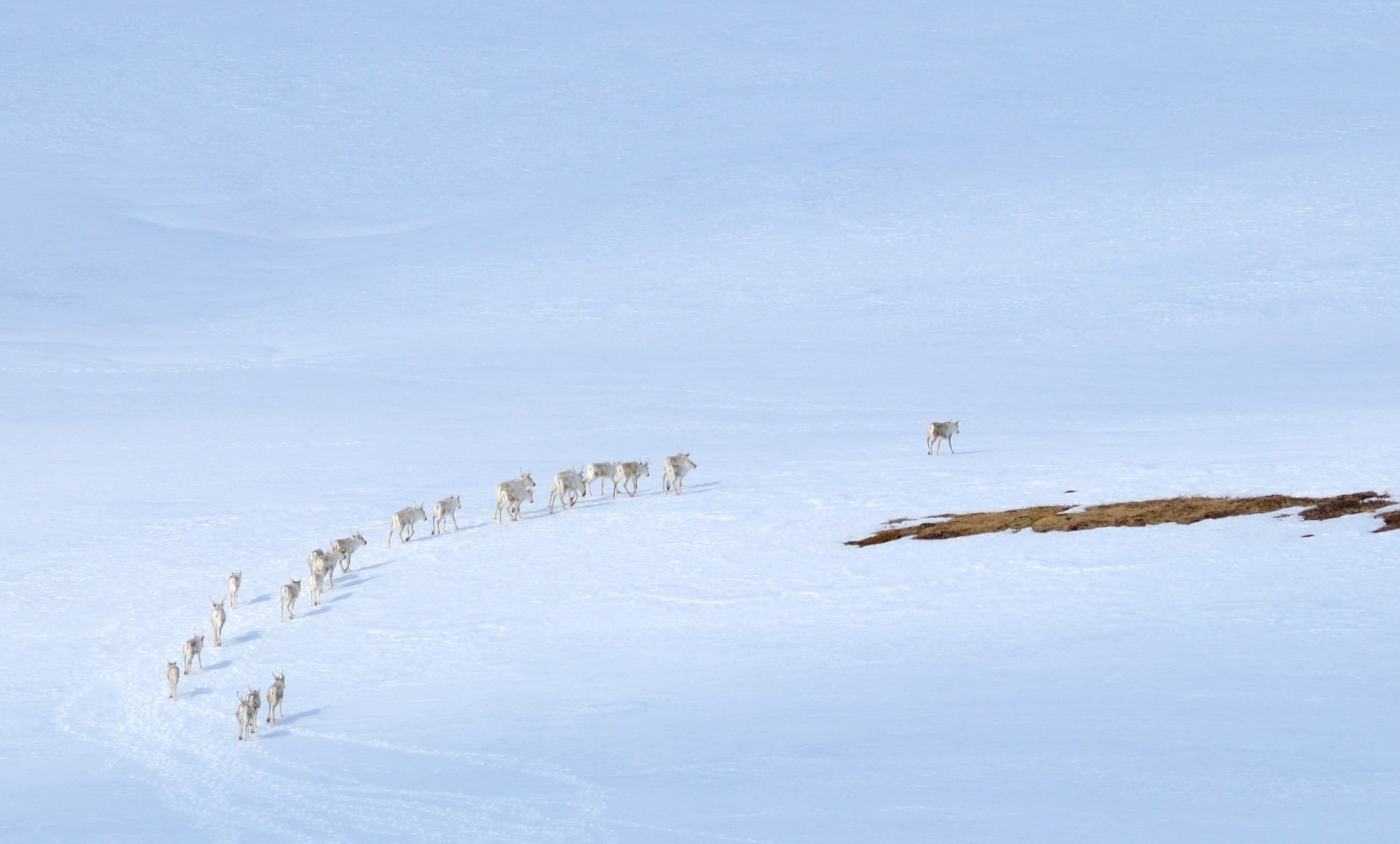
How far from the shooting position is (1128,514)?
21234mm

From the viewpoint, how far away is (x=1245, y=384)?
123ft

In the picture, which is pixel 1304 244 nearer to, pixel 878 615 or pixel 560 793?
pixel 878 615

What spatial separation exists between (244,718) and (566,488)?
9908mm

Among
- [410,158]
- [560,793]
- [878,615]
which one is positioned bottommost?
[560,793]

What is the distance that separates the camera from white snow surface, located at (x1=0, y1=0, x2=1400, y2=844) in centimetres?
1339

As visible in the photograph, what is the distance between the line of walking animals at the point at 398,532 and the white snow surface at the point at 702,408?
276 mm

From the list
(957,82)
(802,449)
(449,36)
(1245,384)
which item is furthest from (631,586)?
(449,36)

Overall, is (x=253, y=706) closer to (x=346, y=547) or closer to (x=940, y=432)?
(x=346, y=547)

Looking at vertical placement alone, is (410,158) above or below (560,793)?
above

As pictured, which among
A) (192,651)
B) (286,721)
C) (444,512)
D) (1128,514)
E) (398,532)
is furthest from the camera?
(398,532)

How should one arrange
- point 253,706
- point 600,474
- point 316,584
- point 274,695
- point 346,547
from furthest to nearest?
point 600,474 → point 346,547 → point 316,584 → point 274,695 → point 253,706

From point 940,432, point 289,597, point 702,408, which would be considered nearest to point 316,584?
point 289,597

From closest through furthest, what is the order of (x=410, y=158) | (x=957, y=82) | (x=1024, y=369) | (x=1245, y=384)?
(x=1245, y=384), (x=1024, y=369), (x=410, y=158), (x=957, y=82)

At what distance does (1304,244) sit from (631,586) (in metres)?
40.6
